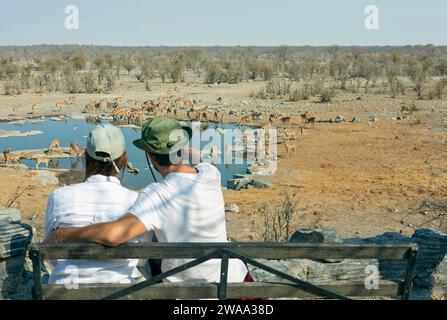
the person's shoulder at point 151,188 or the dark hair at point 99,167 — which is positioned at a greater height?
the dark hair at point 99,167

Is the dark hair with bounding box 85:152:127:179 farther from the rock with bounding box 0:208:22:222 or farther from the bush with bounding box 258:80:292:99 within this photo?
the bush with bounding box 258:80:292:99

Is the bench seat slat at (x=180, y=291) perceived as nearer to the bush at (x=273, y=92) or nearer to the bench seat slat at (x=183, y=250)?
the bench seat slat at (x=183, y=250)

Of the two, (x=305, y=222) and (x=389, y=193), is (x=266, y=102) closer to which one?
(x=389, y=193)

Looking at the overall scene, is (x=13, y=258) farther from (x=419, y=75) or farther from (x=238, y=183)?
(x=419, y=75)

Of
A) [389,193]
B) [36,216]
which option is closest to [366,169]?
[389,193]

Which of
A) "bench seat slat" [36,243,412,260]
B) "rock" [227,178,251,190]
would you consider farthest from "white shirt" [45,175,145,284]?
"rock" [227,178,251,190]

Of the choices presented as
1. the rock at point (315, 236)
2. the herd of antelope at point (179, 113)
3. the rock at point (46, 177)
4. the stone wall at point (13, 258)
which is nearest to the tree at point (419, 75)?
the herd of antelope at point (179, 113)

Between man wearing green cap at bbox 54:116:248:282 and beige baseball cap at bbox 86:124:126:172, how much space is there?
12 cm

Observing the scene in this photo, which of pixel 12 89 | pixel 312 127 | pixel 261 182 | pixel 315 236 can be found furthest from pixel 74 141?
pixel 12 89

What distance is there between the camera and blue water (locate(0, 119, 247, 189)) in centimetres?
1266

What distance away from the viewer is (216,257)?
2.55 metres

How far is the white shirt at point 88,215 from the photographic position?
2.70 m

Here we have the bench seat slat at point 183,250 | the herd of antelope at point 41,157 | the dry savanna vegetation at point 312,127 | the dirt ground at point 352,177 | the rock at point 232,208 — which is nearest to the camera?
the bench seat slat at point 183,250
